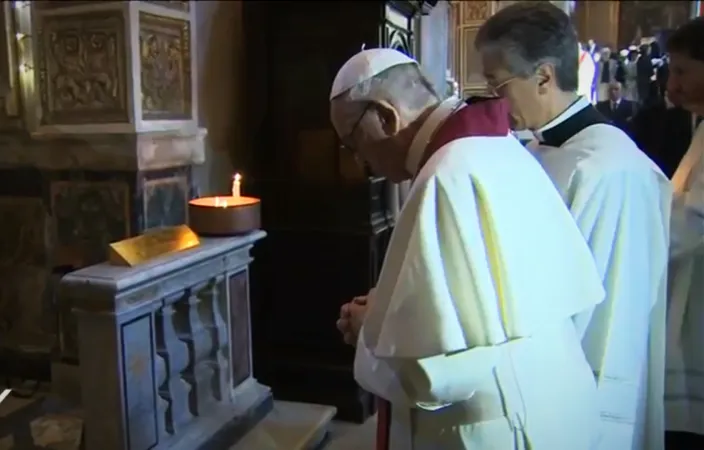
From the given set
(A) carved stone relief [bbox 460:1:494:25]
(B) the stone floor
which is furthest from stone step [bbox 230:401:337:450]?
(A) carved stone relief [bbox 460:1:494:25]

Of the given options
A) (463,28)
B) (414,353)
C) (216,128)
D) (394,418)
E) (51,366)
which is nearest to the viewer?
(414,353)

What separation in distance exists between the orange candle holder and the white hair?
1.08 meters

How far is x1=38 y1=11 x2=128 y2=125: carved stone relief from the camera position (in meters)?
2.47

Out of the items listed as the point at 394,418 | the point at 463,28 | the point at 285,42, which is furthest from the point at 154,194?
the point at 463,28

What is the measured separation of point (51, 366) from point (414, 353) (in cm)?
192

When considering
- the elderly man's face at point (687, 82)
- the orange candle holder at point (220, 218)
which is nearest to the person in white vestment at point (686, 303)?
the elderly man's face at point (687, 82)

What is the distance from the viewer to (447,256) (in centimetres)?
121

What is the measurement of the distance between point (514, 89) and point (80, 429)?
4.91ft

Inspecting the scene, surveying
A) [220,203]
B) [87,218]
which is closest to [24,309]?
[87,218]

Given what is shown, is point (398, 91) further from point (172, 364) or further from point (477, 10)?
point (477, 10)

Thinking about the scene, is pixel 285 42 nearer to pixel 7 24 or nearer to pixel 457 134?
pixel 7 24

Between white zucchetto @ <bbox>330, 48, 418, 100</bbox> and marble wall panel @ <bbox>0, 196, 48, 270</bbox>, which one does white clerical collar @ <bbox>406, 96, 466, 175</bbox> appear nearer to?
white zucchetto @ <bbox>330, 48, 418, 100</bbox>

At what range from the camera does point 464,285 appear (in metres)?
1.20

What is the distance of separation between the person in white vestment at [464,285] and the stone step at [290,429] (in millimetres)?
1018
